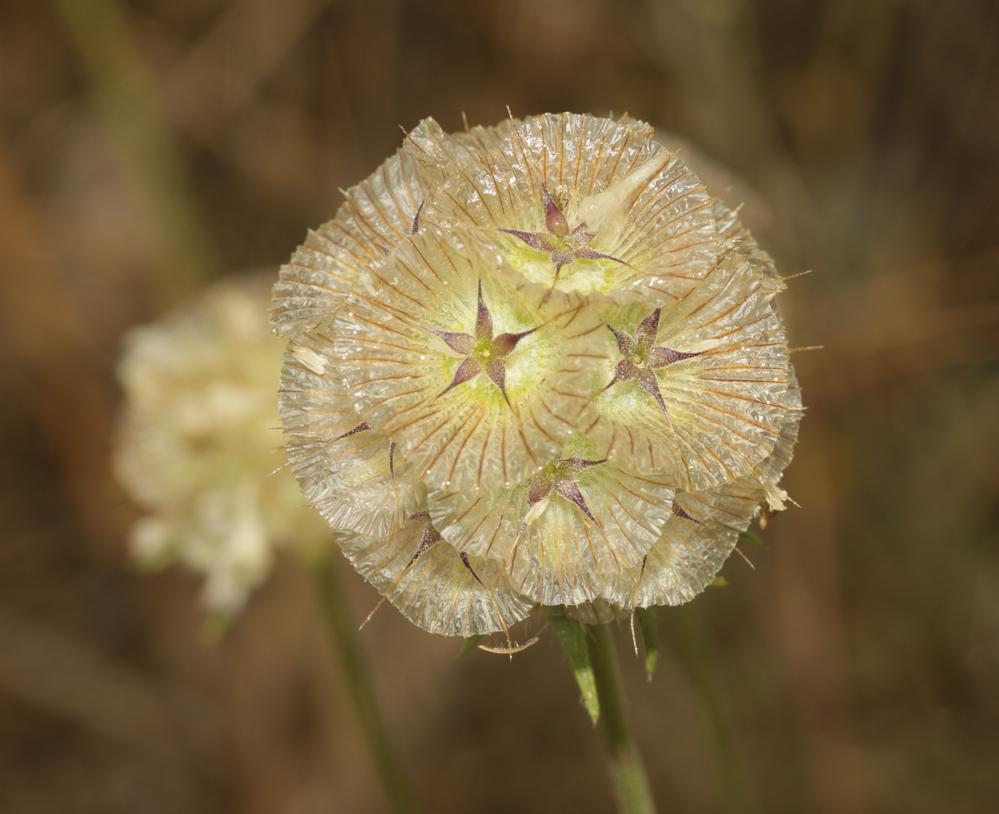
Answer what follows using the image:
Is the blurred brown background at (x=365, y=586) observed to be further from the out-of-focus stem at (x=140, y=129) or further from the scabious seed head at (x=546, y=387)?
the scabious seed head at (x=546, y=387)

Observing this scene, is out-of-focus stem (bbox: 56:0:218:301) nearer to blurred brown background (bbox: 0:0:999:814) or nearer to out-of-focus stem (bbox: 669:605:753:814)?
blurred brown background (bbox: 0:0:999:814)

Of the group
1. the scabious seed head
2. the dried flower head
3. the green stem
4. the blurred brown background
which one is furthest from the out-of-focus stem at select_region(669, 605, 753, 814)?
the scabious seed head

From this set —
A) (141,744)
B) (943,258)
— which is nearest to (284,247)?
(141,744)

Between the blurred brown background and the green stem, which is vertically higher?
the blurred brown background

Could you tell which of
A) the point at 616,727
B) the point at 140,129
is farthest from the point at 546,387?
the point at 140,129

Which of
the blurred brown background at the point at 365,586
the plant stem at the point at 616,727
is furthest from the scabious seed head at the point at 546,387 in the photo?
the blurred brown background at the point at 365,586

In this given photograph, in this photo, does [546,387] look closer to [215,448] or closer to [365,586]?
[215,448]

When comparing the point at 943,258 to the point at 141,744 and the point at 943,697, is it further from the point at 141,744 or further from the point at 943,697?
the point at 141,744
